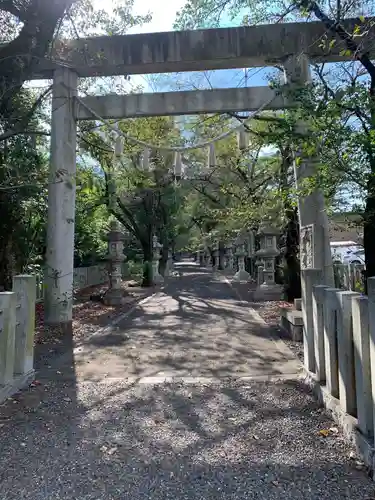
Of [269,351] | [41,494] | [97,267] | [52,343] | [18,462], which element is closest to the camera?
[41,494]

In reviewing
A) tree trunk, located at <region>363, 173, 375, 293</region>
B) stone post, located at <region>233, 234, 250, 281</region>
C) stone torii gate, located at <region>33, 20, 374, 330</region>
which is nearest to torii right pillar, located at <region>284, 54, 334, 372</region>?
stone torii gate, located at <region>33, 20, 374, 330</region>

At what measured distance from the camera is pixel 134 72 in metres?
8.17

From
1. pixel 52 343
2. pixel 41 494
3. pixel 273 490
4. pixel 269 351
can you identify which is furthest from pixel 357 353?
pixel 52 343

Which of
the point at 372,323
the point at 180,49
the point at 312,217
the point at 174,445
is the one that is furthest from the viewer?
the point at 180,49

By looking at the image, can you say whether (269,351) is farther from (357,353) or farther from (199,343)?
(357,353)

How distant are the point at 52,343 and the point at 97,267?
13982mm

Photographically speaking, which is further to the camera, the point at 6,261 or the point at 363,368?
the point at 6,261

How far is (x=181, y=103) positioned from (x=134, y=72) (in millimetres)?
1264

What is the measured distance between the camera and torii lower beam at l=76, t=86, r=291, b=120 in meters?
7.84

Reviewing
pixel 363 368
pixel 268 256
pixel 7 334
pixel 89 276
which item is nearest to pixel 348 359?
pixel 363 368

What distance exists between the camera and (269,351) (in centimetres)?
605

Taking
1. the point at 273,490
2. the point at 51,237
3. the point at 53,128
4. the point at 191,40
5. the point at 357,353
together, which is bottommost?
the point at 273,490

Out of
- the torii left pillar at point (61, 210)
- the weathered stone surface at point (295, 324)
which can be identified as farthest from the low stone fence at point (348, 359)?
the torii left pillar at point (61, 210)

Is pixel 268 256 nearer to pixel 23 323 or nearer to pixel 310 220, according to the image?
pixel 310 220
